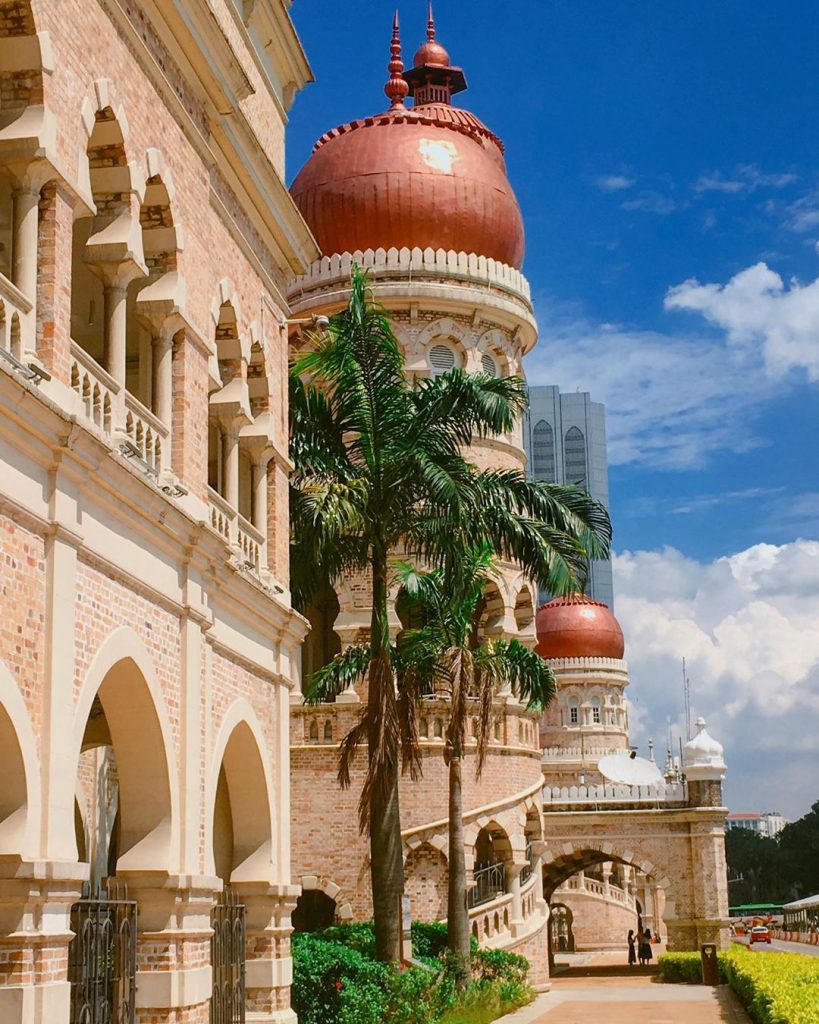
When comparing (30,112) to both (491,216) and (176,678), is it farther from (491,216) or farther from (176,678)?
(491,216)

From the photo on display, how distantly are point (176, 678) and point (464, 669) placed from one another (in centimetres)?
1006

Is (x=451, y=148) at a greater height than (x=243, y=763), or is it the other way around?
(x=451, y=148)

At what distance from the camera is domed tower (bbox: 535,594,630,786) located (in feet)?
178

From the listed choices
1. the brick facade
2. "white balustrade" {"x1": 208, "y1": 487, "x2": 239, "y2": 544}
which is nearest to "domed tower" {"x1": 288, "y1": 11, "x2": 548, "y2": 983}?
the brick facade

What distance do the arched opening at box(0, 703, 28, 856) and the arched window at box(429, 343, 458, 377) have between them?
2168 centimetres

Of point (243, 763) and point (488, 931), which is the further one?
A: point (488, 931)

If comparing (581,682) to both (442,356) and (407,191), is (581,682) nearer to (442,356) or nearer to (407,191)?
(442,356)

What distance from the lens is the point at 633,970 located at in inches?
1575

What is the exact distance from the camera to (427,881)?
88.9 ft

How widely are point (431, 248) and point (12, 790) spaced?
22703mm

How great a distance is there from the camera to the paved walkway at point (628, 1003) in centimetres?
2359

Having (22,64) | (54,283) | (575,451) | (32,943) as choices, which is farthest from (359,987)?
(575,451)

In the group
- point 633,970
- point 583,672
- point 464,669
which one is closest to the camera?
point 464,669

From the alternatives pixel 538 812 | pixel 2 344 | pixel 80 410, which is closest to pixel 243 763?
pixel 80 410
